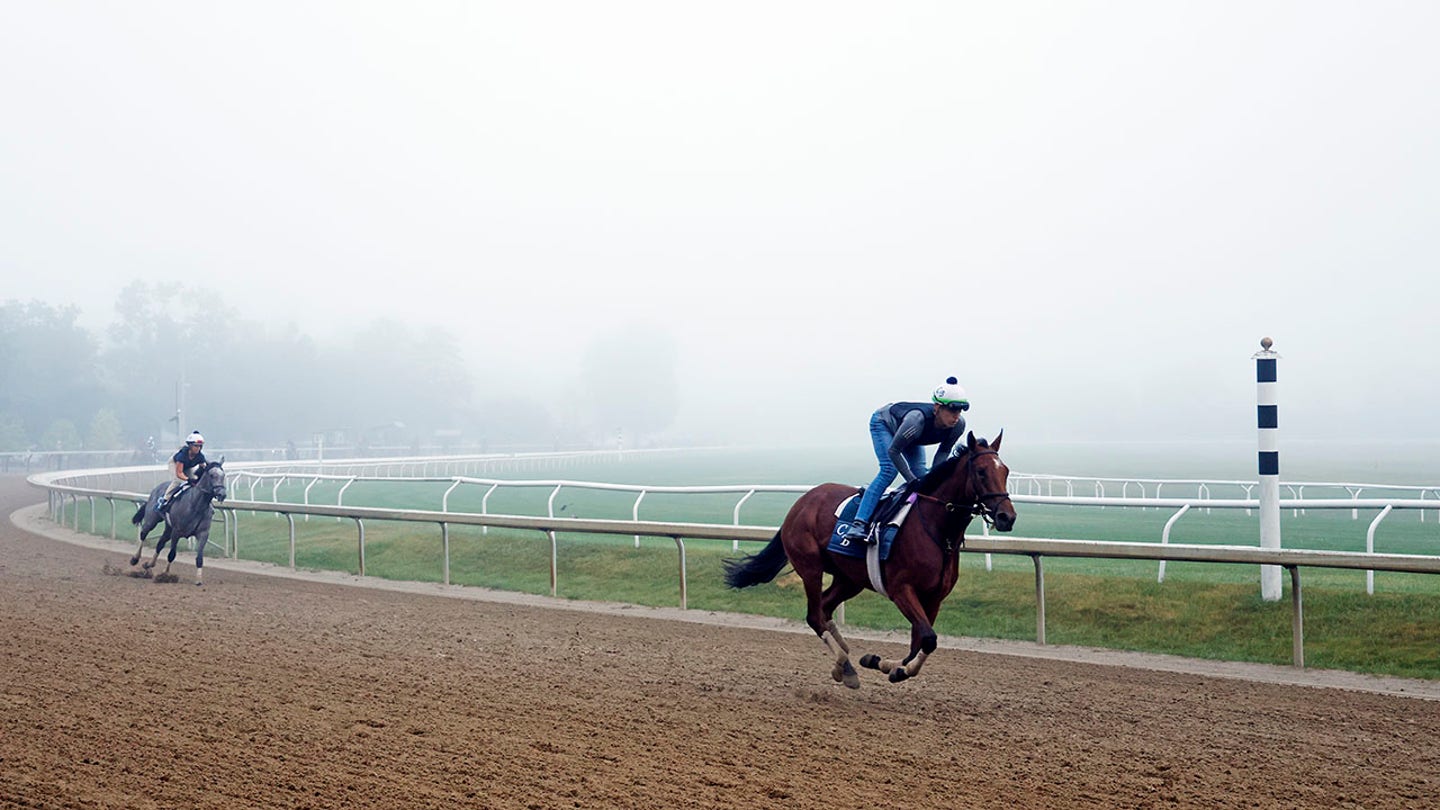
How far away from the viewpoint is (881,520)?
657 cm

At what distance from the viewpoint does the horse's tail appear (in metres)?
7.57

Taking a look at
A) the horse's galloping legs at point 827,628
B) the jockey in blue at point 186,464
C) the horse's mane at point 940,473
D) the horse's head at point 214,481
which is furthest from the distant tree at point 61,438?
the horse's mane at point 940,473

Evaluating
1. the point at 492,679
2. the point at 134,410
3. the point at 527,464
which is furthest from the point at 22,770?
the point at 134,410

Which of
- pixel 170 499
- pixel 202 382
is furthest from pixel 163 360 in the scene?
pixel 170 499

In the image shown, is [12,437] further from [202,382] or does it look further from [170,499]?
[170,499]

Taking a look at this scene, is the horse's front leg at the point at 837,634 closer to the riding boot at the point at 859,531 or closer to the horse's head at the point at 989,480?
the riding boot at the point at 859,531

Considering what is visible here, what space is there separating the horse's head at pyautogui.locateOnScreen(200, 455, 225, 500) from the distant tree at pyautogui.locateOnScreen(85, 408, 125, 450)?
168 feet

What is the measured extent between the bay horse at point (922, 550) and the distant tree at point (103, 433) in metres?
59.3

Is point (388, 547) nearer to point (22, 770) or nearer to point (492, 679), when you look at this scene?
point (492, 679)

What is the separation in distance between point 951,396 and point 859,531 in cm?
91

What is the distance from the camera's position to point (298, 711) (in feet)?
19.0

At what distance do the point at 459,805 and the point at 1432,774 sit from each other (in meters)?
3.76

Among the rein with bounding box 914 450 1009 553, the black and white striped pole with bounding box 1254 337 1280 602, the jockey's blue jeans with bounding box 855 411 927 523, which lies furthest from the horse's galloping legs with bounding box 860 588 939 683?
the black and white striped pole with bounding box 1254 337 1280 602

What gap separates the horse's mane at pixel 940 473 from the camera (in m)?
6.38
